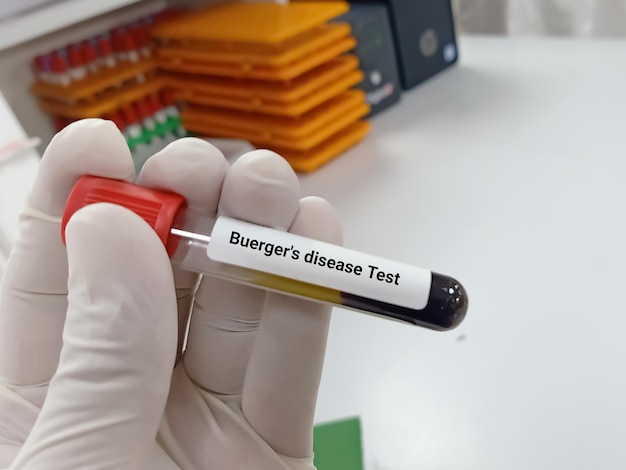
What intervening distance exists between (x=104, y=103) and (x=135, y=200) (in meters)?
0.51

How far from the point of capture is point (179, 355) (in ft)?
1.38

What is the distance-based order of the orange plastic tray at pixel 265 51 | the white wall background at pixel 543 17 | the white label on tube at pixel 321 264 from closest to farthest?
1. the white label on tube at pixel 321 264
2. the orange plastic tray at pixel 265 51
3. the white wall background at pixel 543 17

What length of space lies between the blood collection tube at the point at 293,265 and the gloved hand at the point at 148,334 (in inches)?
0.6

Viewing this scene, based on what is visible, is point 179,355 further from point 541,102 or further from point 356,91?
point 541,102

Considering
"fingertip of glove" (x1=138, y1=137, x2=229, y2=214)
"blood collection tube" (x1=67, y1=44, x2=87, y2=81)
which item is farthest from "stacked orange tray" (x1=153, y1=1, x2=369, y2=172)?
"fingertip of glove" (x1=138, y1=137, x2=229, y2=214)

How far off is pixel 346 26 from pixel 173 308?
627 millimetres

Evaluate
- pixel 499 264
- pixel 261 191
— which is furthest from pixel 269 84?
pixel 261 191

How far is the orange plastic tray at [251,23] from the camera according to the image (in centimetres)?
78

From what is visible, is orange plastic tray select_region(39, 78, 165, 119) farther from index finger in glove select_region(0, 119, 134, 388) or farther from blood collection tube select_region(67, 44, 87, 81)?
index finger in glove select_region(0, 119, 134, 388)

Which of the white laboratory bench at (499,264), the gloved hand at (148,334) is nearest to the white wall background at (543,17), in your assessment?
the white laboratory bench at (499,264)

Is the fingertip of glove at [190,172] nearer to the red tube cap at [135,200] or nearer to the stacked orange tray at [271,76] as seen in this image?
the red tube cap at [135,200]

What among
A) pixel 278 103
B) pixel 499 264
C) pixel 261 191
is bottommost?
pixel 499 264

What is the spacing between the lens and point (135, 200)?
34cm

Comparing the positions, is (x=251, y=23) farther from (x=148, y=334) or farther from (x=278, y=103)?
(x=148, y=334)
